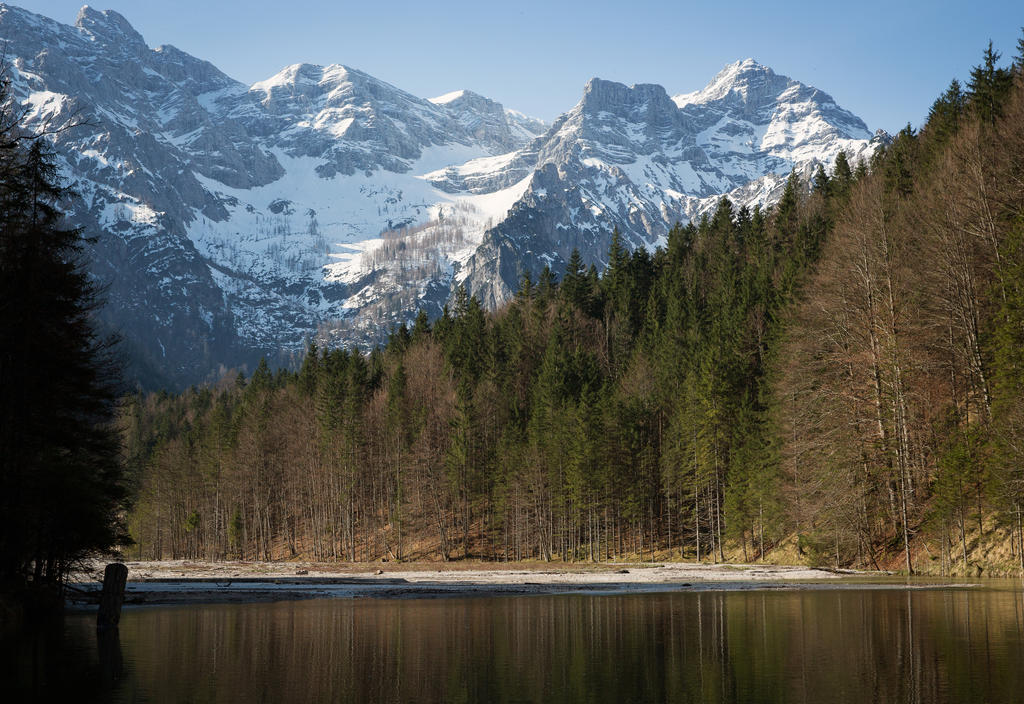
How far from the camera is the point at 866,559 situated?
165 feet

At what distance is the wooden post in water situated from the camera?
26.8 m

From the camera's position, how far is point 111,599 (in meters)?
26.8

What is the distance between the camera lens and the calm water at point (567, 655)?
48.7ft

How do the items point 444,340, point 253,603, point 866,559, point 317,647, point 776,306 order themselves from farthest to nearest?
point 444,340
point 776,306
point 866,559
point 253,603
point 317,647

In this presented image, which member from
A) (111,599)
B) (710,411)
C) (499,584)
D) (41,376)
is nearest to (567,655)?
(111,599)

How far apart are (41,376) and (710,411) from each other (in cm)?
5042

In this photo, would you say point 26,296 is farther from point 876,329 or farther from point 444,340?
point 444,340

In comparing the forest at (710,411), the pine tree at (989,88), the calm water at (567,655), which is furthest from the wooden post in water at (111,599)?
the pine tree at (989,88)

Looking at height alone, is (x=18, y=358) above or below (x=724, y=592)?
above

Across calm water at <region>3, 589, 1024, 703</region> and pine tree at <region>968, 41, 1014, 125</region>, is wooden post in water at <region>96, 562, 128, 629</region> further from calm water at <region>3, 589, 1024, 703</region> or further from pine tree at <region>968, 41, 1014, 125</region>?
pine tree at <region>968, 41, 1014, 125</region>

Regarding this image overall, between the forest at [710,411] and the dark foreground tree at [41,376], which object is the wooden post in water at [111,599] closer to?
the dark foreground tree at [41,376]

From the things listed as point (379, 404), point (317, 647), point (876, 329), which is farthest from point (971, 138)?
point (379, 404)

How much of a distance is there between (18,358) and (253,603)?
15.9 m

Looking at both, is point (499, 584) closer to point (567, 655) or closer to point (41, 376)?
point (41, 376)
